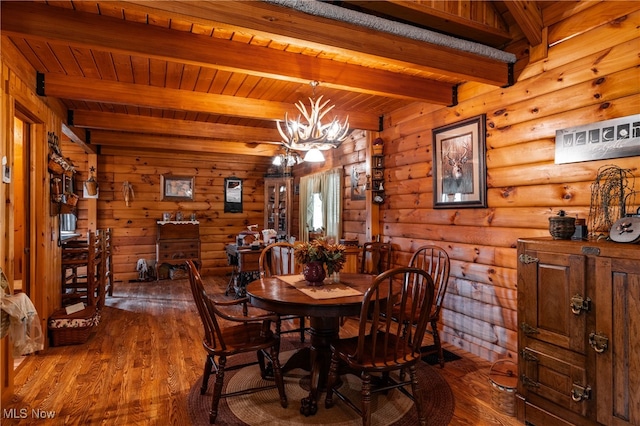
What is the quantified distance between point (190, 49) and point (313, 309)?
189cm

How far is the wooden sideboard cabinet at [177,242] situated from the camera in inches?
259

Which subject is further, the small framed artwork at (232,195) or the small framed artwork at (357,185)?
the small framed artwork at (232,195)

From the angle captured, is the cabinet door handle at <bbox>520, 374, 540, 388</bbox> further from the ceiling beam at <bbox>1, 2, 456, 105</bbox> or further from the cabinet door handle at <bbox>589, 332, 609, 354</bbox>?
the ceiling beam at <bbox>1, 2, 456, 105</bbox>

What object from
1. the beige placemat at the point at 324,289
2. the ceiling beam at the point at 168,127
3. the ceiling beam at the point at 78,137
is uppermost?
the ceiling beam at the point at 168,127

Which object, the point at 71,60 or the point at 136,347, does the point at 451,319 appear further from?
the point at 71,60

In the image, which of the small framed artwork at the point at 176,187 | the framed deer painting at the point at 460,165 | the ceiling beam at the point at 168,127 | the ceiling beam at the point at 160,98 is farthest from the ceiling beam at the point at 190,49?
the small framed artwork at the point at 176,187

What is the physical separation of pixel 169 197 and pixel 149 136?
142 cm

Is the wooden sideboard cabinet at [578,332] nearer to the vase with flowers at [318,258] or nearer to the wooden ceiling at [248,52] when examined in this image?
the vase with flowers at [318,258]

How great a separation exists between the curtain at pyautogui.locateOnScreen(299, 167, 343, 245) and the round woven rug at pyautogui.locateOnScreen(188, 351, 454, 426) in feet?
9.47

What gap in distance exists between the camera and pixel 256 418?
7.16ft

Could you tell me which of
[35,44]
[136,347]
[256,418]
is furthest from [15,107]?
[256,418]

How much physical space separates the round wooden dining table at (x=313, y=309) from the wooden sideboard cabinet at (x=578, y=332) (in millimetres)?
1032

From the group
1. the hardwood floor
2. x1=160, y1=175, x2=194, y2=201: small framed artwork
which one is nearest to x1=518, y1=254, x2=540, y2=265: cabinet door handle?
the hardwood floor

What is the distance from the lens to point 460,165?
133 inches
